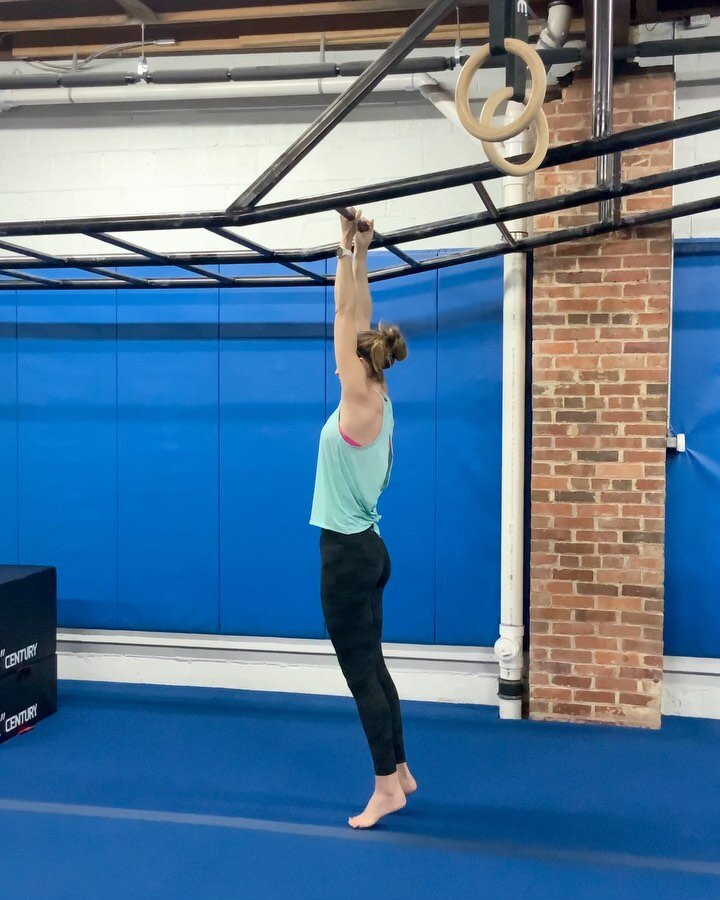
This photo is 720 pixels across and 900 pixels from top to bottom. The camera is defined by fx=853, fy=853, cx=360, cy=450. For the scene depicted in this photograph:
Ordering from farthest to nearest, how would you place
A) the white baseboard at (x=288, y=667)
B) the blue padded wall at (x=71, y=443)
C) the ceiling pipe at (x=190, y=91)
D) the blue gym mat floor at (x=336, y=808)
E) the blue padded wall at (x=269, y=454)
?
the blue padded wall at (x=71, y=443) → the blue padded wall at (x=269, y=454) → the ceiling pipe at (x=190, y=91) → the white baseboard at (x=288, y=667) → the blue gym mat floor at (x=336, y=808)

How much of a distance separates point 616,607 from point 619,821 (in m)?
1.18

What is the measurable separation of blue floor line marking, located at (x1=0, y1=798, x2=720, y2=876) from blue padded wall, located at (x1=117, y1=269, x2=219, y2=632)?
1.56 meters

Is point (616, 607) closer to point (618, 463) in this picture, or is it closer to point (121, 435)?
point (618, 463)

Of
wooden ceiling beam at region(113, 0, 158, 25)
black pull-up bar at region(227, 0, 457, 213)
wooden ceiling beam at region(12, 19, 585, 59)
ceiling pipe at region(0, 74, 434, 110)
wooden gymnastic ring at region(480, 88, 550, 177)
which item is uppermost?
wooden ceiling beam at region(12, 19, 585, 59)

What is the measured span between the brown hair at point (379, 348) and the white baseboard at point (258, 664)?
2056 mm

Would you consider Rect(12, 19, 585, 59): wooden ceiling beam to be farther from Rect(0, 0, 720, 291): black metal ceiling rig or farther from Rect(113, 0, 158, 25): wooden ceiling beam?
Rect(0, 0, 720, 291): black metal ceiling rig

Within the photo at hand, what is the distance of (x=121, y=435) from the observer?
476 centimetres

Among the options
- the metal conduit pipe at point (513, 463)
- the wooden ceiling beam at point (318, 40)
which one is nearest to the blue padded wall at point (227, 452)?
the metal conduit pipe at point (513, 463)

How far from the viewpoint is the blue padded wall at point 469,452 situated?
14.4 ft

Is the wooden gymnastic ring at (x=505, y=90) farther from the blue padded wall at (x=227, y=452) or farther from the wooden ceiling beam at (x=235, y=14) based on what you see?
the blue padded wall at (x=227, y=452)

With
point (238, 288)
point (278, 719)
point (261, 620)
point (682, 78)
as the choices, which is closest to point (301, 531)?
point (261, 620)

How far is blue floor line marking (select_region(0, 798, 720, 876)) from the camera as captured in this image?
→ 282 centimetres

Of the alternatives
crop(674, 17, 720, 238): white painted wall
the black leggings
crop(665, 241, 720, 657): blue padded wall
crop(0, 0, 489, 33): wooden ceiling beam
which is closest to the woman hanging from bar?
the black leggings

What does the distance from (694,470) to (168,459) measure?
277 cm
